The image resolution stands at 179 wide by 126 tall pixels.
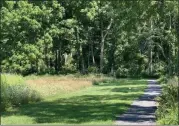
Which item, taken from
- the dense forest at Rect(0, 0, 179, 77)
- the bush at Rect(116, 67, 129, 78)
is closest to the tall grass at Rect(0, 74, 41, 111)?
the dense forest at Rect(0, 0, 179, 77)

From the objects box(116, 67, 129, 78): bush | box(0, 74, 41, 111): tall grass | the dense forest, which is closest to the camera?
box(0, 74, 41, 111): tall grass

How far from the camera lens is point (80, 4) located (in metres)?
69.1

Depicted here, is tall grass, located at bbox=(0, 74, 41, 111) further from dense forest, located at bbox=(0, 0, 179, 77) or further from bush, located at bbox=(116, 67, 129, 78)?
bush, located at bbox=(116, 67, 129, 78)

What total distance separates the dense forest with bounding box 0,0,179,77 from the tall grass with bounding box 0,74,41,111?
1060 inches

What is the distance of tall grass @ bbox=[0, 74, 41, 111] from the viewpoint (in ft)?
67.3

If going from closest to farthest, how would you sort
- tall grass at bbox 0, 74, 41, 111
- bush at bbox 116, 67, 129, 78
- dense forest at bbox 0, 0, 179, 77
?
tall grass at bbox 0, 74, 41, 111 → dense forest at bbox 0, 0, 179, 77 → bush at bbox 116, 67, 129, 78

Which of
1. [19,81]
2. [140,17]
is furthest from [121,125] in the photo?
[19,81]

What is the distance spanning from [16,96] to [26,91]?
4.83ft

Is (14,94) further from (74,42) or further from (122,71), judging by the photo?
(122,71)

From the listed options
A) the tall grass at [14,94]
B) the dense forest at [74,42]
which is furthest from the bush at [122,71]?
the tall grass at [14,94]

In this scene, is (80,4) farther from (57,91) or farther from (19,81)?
(19,81)

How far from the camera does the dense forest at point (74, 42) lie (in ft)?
194

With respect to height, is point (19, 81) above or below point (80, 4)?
below

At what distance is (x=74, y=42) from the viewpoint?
7375 centimetres
